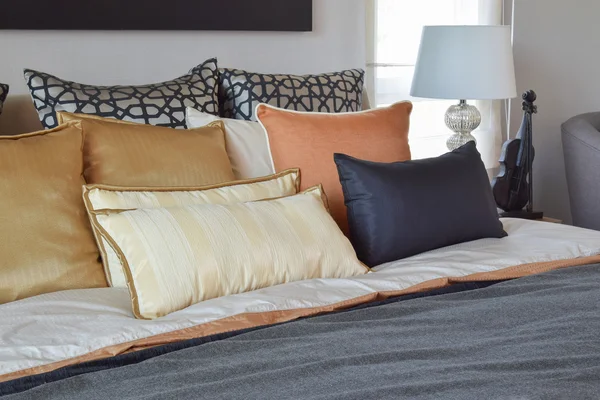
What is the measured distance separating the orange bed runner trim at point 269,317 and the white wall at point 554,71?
2254 millimetres

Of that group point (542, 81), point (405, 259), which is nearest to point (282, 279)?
point (405, 259)

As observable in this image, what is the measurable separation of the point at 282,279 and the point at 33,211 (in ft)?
1.88

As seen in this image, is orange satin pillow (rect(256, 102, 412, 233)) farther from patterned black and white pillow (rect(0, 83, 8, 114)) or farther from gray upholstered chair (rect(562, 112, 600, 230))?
gray upholstered chair (rect(562, 112, 600, 230))

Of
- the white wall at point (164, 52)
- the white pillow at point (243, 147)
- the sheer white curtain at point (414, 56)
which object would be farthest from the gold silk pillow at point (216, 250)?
the sheer white curtain at point (414, 56)

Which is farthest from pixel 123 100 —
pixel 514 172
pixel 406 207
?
pixel 514 172

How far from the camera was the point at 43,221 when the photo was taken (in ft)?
5.90

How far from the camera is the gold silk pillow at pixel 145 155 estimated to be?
1996 mm

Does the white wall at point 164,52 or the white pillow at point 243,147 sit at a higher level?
the white wall at point 164,52

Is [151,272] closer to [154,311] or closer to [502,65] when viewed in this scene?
[154,311]

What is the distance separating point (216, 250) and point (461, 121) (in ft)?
5.79

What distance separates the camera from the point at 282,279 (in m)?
1.82

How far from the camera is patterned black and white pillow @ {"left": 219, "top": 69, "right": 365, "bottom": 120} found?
8.38 ft

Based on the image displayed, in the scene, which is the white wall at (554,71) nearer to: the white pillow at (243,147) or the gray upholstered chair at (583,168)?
the gray upholstered chair at (583,168)

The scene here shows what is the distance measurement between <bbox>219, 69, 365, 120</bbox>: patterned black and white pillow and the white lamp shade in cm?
46
